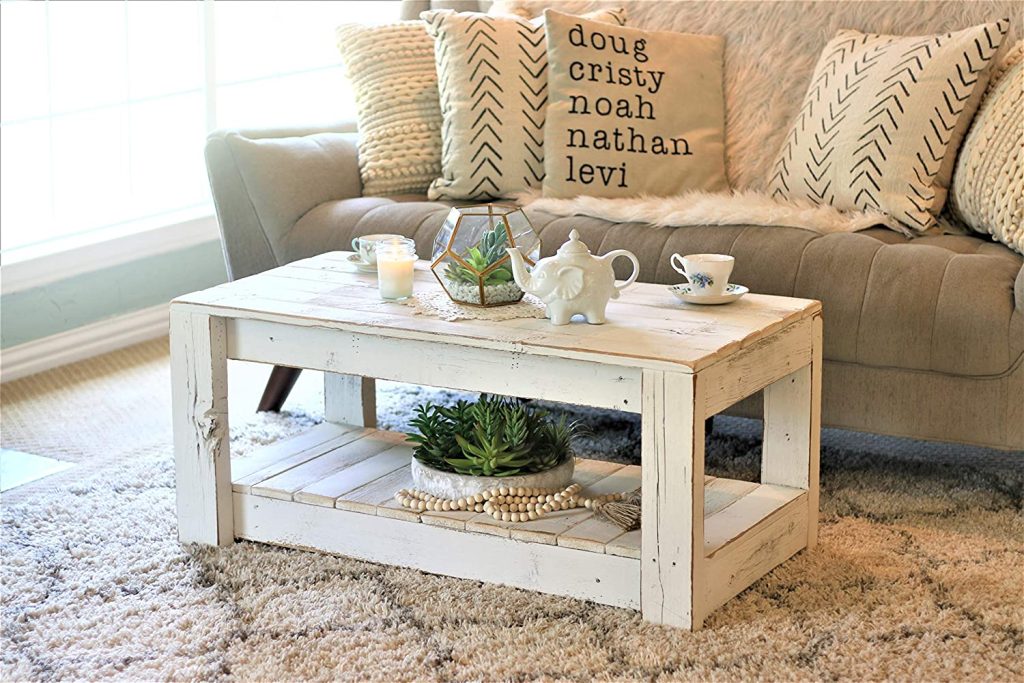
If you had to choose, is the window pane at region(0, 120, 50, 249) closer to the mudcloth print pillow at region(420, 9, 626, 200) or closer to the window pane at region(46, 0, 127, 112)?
the window pane at region(46, 0, 127, 112)

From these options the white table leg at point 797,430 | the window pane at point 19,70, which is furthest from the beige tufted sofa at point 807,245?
the window pane at point 19,70

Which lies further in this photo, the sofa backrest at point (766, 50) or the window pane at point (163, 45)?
the window pane at point (163, 45)

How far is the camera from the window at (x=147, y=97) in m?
3.39

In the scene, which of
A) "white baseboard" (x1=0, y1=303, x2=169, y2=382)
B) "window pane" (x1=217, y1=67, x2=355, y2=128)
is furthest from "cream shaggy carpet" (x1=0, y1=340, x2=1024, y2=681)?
"window pane" (x1=217, y1=67, x2=355, y2=128)

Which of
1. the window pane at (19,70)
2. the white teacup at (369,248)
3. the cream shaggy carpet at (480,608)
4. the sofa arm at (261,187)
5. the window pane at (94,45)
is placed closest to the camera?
the cream shaggy carpet at (480,608)

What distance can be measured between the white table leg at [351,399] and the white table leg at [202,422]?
36cm

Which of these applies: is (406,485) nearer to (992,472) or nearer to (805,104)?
(992,472)

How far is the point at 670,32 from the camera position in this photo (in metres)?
2.85

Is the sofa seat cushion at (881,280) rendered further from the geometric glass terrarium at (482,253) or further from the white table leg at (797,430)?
the geometric glass terrarium at (482,253)

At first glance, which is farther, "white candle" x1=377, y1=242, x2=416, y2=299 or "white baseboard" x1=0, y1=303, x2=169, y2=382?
"white baseboard" x1=0, y1=303, x2=169, y2=382

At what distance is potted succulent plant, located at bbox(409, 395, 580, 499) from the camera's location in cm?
191

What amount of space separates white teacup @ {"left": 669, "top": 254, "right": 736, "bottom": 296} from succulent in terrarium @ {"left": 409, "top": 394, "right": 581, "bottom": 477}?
290mm

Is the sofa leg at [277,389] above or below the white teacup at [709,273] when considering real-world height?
below

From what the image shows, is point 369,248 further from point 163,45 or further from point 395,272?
point 163,45
